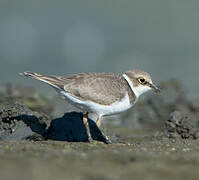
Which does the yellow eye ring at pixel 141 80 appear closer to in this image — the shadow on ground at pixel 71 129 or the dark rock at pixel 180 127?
the shadow on ground at pixel 71 129

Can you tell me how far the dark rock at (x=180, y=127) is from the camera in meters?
10.2

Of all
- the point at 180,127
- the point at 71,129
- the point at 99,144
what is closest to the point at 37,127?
the point at 71,129

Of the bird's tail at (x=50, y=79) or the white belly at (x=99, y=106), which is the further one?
the bird's tail at (x=50, y=79)

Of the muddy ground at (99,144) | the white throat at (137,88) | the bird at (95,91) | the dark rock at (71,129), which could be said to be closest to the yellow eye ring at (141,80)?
the white throat at (137,88)

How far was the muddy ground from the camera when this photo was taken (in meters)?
4.05

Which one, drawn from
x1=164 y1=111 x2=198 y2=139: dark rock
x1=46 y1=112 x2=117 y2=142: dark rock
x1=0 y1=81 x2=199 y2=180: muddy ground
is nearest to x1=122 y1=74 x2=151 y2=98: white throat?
x1=0 y1=81 x2=199 y2=180: muddy ground

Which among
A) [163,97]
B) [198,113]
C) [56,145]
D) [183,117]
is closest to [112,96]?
[56,145]

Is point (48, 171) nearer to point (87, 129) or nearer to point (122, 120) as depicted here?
point (87, 129)

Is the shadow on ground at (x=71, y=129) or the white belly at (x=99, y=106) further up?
the white belly at (x=99, y=106)

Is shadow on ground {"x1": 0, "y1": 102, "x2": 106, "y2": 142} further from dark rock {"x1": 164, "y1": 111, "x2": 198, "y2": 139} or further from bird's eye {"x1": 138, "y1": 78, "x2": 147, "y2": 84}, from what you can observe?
dark rock {"x1": 164, "y1": 111, "x2": 198, "y2": 139}

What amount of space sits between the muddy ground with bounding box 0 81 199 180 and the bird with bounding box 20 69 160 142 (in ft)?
2.73

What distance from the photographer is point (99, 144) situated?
26.5ft

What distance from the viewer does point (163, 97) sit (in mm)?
Answer: 18453

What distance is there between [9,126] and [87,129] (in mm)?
1959
